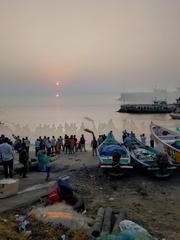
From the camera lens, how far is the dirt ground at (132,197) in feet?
34.2

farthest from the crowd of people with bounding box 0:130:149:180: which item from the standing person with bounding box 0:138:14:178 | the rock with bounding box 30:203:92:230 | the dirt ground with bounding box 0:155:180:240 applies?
the rock with bounding box 30:203:92:230

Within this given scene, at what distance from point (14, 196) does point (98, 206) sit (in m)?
2.83

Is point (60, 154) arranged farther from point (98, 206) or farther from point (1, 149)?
point (98, 206)

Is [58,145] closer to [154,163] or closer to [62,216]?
[154,163]

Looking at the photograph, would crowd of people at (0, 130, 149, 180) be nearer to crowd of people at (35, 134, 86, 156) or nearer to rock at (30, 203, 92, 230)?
crowd of people at (35, 134, 86, 156)

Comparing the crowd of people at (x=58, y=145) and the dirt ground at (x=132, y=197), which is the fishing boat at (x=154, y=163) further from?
the crowd of people at (x=58, y=145)

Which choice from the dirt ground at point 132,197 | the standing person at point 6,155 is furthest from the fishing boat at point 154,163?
the standing person at point 6,155

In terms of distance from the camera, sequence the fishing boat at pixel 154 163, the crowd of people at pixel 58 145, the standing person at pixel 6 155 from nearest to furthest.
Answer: the standing person at pixel 6 155, the fishing boat at pixel 154 163, the crowd of people at pixel 58 145

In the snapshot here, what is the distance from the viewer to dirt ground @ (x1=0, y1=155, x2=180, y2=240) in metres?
10.4

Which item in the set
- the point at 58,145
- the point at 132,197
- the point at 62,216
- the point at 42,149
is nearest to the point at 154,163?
the point at 132,197

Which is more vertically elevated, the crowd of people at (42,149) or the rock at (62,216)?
the crowd of people at (42,149)

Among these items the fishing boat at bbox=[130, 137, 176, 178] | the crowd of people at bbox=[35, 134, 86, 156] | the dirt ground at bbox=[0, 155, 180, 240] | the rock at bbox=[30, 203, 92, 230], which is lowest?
the dirt ground at bbox=[0, 155, 180, 240]

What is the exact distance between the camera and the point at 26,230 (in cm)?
919

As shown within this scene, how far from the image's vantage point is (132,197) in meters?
14.2
